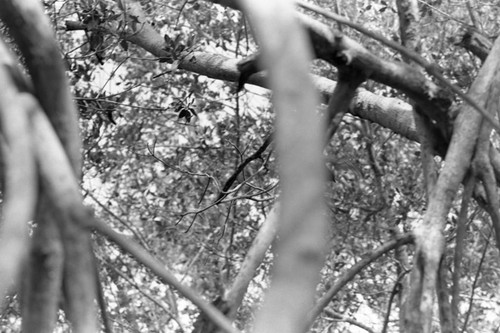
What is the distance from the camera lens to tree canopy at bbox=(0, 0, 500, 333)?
1083 millimetres

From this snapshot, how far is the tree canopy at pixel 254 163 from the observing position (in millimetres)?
1083

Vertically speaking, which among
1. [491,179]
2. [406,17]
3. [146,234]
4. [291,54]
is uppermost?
[146,234]

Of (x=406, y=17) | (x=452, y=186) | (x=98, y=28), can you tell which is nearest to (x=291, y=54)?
(x=452, y=186)

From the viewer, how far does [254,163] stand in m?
4.96

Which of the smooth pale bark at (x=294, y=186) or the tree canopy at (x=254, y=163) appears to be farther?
the tree canopy at (x=254, y=163)

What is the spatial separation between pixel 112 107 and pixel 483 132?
6.96ft

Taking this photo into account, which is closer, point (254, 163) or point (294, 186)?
point (294, 186)

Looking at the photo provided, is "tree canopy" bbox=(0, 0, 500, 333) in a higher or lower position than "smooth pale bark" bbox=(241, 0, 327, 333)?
higher

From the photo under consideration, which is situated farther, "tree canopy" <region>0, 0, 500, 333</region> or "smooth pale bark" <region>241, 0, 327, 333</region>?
"tree canopy" <region>0, 0, 500, 333</region>

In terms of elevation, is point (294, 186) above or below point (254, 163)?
below

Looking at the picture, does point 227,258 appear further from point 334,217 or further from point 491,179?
point 491,179

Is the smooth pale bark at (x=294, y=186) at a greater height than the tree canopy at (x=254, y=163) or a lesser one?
lesser

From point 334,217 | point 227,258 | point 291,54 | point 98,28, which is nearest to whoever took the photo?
point 291,54

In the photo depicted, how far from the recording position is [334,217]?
4773 mm
